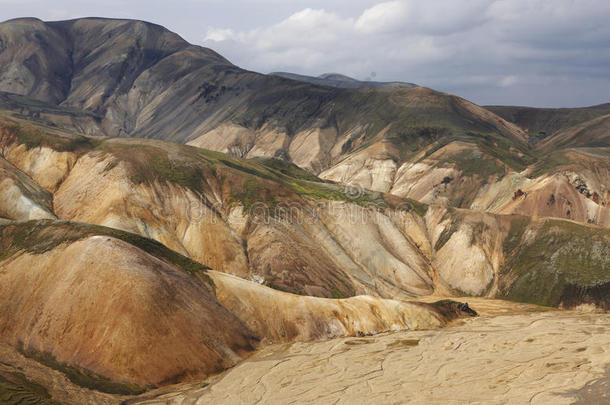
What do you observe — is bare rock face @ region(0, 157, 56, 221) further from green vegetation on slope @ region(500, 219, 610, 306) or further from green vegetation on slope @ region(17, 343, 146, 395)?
green vegetation on slope @ region(500, 219, 610, 306)

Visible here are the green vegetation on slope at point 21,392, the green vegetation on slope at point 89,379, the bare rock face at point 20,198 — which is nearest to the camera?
the green vegetation on slope at point 21,392

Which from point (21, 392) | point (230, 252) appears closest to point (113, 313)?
point (21, 392)

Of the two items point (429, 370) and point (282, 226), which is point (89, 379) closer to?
point (429, 370)

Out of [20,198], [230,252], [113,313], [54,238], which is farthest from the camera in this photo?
[230,252]

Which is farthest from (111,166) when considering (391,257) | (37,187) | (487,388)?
(487,388)

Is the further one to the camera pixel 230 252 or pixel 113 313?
pixel 230 252

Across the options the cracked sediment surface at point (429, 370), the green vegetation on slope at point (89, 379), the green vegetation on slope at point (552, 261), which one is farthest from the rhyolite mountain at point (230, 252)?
the cracked sediment surface at point (429, 370)

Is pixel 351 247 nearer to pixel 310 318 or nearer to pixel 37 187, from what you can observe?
pixel 310 318

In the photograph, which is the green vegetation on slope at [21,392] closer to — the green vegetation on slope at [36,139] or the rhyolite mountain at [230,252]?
the rhyolite mountain at [230,252]
